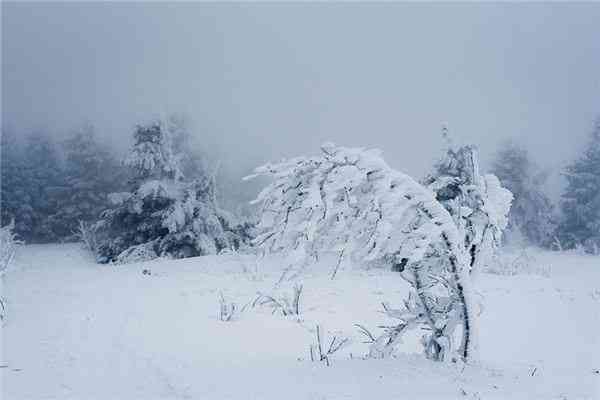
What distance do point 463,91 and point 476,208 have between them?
138256 mm

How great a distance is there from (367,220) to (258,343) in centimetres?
372

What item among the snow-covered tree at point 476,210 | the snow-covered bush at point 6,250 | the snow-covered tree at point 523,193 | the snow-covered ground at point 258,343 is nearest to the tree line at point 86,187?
the snow-covered tree at point 523,193

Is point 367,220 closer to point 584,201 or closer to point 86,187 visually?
point 584,201

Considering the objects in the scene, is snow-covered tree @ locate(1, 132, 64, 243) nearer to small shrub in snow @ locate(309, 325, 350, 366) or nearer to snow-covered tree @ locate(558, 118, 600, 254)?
small shrub in snow @ locate(309, 325, 350, 366)

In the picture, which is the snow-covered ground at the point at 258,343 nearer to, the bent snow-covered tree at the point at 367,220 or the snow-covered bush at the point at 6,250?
the bent snow-covered tree at the point at 367,220

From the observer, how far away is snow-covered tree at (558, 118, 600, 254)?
1191 inches

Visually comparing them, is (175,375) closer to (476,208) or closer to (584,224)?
(476,208)

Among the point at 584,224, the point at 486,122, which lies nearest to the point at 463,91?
the point at 486,122

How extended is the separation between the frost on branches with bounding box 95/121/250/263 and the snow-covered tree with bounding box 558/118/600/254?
22778 mm

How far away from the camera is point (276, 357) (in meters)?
6.39

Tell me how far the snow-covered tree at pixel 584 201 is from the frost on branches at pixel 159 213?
22778 millimetres

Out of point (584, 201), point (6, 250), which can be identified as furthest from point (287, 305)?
point (584, 201)

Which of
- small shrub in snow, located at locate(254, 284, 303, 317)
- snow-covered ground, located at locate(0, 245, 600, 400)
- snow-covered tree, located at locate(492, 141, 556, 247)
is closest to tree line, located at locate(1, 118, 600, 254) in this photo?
snow-covered tree, located at locate(492, 141, 556, 247)

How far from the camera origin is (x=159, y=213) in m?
22.8
